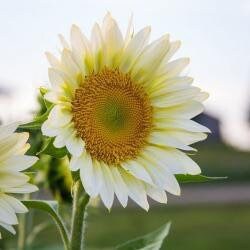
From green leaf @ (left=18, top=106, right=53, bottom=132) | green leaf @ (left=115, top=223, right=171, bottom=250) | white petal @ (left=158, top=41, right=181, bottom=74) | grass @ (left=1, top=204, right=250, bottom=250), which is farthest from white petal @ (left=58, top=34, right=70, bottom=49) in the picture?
grass @ (left=1, top=204, right=250, bottom=250)

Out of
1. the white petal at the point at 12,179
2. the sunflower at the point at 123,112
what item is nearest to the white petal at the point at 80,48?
the sunflower at the point at 123,112

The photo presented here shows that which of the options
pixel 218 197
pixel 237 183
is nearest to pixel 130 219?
pixel 218 197

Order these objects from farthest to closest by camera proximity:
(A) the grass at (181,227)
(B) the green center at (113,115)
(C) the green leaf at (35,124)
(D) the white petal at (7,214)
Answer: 1. (A) the grass at (181,227)
2. (B) the green center at (113,115)
3. (C) the green leaf at (35,124)
4. (D) the white petal at (7,214)

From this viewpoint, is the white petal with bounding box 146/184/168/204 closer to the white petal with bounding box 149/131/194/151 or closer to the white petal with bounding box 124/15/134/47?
the white petal with bounding box 149/131/194/151

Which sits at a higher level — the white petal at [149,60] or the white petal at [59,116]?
the white petal at [149,60]

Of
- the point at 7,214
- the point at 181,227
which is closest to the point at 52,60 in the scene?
the point at 7,214

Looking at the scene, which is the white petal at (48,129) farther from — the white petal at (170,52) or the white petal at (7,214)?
the white petal at (170,52)
